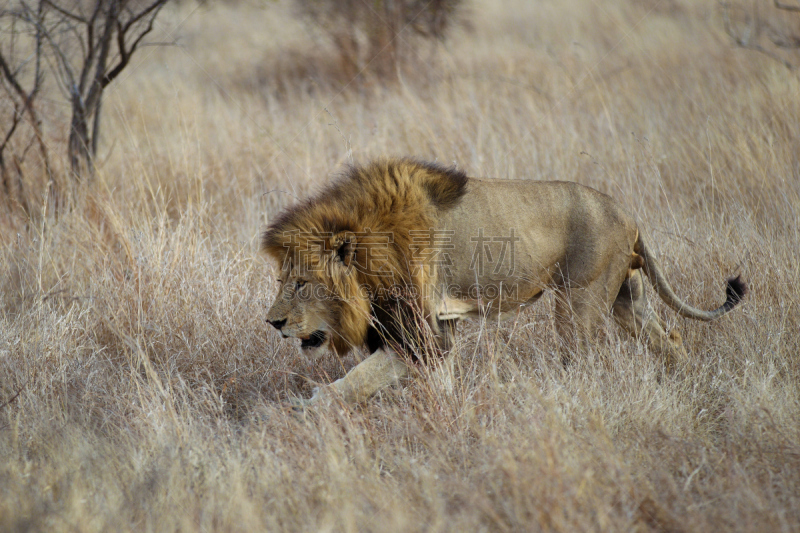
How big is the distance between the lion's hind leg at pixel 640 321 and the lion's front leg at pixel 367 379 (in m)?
1.33

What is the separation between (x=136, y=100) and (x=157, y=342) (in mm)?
5771

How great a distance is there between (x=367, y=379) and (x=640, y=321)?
1.61m

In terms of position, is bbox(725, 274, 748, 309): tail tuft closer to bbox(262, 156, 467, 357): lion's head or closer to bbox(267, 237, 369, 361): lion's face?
bbox(262, 156, 467, 357): lion's head

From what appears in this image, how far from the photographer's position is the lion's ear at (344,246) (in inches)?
123

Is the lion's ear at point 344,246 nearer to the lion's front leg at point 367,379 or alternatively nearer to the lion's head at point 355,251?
the lion's head at point 355,251

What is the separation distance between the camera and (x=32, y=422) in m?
3.19

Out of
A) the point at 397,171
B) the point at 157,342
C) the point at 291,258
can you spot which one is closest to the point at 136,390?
the point at 157,342

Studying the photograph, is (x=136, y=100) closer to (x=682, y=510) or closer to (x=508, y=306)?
(x=508, y=306)

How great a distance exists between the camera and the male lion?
321cm

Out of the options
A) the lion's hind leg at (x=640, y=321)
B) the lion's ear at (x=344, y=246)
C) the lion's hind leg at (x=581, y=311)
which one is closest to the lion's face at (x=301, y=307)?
the lion's ear at (x=344, y=246)

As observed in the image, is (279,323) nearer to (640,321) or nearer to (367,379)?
(367,379)

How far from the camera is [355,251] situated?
3184 millimetres

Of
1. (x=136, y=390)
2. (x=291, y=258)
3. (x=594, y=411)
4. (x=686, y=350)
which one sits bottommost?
(x=686, y=350)

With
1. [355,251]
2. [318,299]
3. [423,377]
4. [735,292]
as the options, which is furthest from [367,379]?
[735,292]
